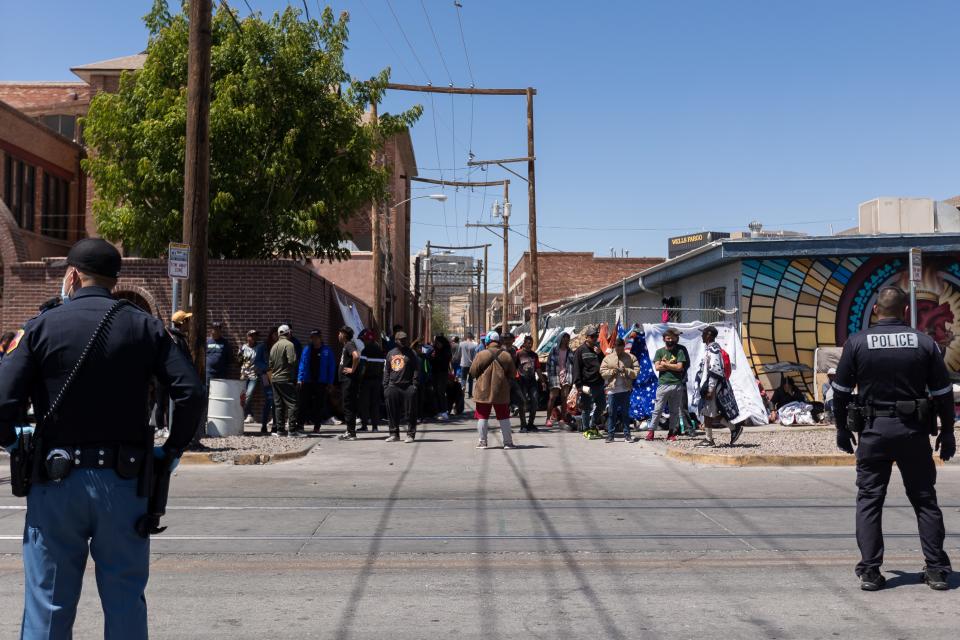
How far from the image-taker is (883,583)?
6207 mm

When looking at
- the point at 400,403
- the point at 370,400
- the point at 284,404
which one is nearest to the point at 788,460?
the point at 400,403

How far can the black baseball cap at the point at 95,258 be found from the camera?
388 centimetres

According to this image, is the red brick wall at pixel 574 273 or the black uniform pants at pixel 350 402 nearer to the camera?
the black uniform pants at pixel 350 402

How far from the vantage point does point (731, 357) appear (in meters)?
18.2

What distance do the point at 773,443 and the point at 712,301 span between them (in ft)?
26.9

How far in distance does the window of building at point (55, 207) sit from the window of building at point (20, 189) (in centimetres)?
63

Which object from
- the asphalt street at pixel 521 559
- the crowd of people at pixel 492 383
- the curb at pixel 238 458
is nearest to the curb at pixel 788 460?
the asphalt street at pixel 521 559

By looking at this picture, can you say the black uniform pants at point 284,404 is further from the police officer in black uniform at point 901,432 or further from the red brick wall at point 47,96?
the red brick wall at point 47,96

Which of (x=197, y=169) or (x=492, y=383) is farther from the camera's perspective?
(x=492, y=383)

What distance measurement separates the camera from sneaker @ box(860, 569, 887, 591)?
20.2 ft

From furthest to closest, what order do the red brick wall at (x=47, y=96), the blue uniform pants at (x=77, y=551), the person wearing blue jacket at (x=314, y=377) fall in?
the red brick wall at (x=47, y=96)
the person wearing blue jacket at (x=314, y=377)
the blue uniform pants at (x=77, y=551)

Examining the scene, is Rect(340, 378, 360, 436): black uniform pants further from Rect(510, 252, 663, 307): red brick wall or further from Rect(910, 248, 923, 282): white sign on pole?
Rect(510, 252, 663, 307): red brick wall

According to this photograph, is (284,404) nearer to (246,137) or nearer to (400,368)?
(400,368)

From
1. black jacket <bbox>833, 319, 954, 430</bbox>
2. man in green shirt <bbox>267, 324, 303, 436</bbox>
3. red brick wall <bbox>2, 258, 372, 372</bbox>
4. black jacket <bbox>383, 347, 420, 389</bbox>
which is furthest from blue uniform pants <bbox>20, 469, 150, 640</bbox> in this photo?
red brick wall <bbox>2, 258, 372, 372</bbox>
